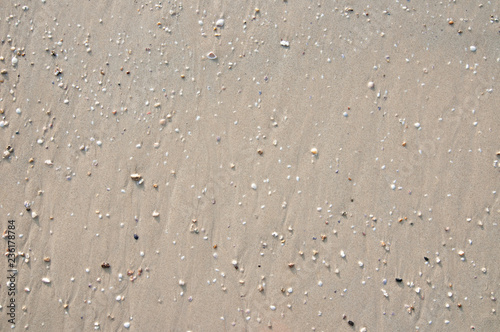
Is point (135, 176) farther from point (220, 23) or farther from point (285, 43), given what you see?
point (285, 43)

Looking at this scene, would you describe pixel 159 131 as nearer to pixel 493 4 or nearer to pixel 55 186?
pixel 55 186

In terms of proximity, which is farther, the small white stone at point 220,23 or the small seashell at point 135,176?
the small white stone at point 220,23

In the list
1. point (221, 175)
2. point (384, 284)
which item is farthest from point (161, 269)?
point (384, 284)

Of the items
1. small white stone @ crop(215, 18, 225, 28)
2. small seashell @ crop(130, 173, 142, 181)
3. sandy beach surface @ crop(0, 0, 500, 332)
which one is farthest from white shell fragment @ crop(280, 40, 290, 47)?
small seashell @ crop(130, 173, 142, 181)

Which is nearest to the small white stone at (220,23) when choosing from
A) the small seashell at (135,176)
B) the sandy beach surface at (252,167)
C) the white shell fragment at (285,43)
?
the sandy beach surface at (252,167)

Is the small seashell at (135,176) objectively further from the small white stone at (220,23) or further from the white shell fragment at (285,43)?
the white shell fragment at (285,43)

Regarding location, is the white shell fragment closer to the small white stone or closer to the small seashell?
the small white stone

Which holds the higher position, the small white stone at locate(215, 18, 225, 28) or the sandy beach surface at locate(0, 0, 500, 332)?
the small white stone at locate(215, 18, 225, 28)

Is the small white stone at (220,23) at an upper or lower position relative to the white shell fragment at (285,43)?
upper
